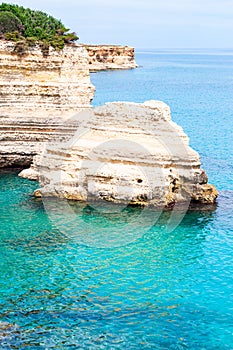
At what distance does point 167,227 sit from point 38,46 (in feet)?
41.0

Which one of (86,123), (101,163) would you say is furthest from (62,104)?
(101,163)

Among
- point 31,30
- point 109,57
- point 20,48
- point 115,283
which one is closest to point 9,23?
point 31,30

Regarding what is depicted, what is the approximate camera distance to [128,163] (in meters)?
21.6

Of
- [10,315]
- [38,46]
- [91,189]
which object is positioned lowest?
[10,315]

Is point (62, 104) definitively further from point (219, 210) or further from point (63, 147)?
point (219, 210)

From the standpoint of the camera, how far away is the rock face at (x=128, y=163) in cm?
2145

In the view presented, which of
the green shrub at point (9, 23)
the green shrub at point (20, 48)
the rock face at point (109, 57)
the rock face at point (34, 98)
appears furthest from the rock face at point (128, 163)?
the rock face at point (109, 57)

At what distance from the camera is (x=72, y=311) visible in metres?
14.4

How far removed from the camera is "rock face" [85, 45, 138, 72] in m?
110

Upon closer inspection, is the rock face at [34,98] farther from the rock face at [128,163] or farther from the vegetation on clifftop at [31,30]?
the rock face at [128,163]

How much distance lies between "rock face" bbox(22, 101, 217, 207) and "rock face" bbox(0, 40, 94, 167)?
3932 mm

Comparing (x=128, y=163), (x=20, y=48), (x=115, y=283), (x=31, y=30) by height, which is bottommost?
(x=115, y=283)

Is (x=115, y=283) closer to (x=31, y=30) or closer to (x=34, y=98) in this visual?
(x=34, y=98)

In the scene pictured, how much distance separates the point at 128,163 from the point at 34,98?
805 cm
